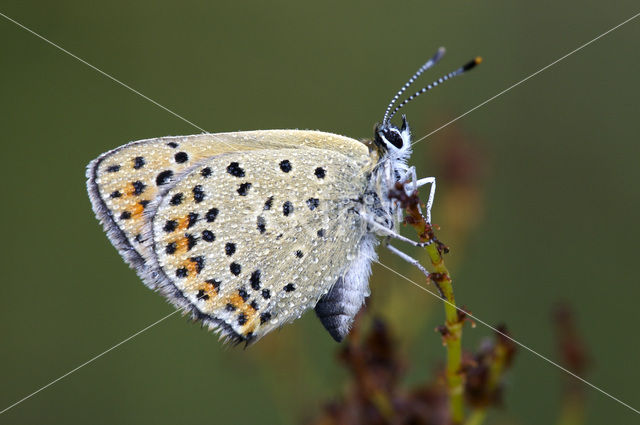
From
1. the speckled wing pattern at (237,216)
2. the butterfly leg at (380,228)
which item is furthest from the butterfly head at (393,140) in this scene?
the butterfly leg at (380,228)

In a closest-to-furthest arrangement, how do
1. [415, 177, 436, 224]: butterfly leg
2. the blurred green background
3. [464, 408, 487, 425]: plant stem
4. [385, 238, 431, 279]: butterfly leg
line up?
[464, 408, 487, 425]: plant stem, [385, 238, 431, 279]: butterfly leg, [415, 177, 436, 224]: butterfly leg, the blurred green background

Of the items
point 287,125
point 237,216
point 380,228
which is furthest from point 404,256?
point 287,125

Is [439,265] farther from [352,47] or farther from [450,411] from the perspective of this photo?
[352,47]

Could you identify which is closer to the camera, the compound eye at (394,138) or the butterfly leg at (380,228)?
the butterfly leg at (380,228)

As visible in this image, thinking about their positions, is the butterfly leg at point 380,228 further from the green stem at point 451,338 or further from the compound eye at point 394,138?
the green stem at point 451,338

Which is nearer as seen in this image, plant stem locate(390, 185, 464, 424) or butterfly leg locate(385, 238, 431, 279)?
plant stem locate(390, 185, 464, 424)

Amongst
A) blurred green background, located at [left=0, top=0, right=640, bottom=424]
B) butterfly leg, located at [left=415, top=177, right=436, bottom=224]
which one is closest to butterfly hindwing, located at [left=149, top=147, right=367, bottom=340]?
butterfly leg, located at [left=415, top=177, right=436, bottom=224]

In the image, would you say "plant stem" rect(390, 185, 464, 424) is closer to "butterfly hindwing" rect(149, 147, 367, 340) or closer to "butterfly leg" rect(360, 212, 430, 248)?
"butterfly leg" rect(360, 212, 430, 248)
